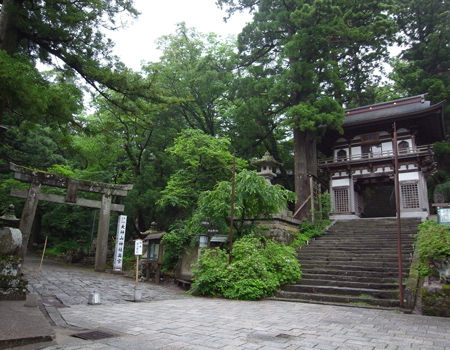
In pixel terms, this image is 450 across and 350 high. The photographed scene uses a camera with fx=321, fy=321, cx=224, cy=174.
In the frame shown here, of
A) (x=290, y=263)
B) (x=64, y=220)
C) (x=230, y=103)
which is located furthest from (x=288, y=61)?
(x=64, y=220)

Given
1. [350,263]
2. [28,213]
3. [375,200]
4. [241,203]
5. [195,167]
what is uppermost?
[375,200]

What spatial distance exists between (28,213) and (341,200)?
17923 millimetres

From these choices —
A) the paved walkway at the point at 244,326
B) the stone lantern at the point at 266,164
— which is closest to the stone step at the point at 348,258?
the paved walkway at the point at 244,326

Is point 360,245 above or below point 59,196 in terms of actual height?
below

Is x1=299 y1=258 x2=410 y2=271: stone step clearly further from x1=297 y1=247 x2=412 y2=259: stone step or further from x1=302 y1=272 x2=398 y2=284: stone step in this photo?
x1=302 y1=272 x2=398 y2=284: stone step

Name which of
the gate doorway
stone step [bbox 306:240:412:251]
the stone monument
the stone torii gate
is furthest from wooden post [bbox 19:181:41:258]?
the gate doorway

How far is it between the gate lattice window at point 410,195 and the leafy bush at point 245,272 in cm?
1222

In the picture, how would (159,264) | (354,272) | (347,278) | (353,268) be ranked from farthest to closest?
(159,264) → (353,268) → (354,272) → (347,278)

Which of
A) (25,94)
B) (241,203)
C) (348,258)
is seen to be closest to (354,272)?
(348,258)

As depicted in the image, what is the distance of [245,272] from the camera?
9.39 metres

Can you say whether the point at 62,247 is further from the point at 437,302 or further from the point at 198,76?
the point at 437,302

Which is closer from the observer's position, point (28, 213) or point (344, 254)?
point (344, 254)

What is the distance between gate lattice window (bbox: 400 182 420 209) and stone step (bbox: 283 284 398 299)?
12630 millimetres

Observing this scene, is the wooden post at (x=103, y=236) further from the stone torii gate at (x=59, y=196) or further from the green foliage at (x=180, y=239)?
the green foliage at (x=180, y=239)
